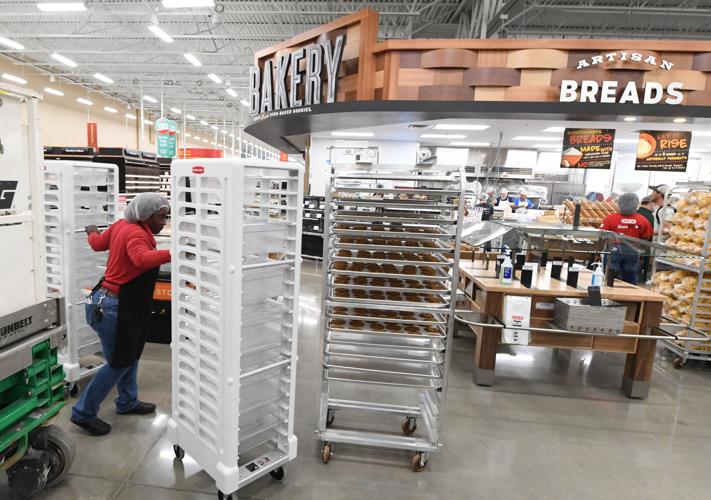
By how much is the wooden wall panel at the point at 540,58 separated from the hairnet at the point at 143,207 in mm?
5532

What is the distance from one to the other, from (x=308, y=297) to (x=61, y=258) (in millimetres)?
3768

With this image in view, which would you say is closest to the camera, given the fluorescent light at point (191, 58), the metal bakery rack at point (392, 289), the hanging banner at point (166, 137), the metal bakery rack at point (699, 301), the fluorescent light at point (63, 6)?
the metal bakery rack at point (392, 289)

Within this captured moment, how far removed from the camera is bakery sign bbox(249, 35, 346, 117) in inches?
272

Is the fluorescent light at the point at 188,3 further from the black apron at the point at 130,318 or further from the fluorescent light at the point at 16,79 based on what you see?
the fluorescent light at the point at 16,79

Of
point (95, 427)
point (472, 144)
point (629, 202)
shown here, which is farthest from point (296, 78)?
point (95, 427)

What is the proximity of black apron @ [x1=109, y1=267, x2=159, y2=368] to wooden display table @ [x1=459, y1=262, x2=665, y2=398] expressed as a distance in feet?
9.60

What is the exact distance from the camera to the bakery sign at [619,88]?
6.03 m

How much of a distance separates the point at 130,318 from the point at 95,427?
844 millimetres

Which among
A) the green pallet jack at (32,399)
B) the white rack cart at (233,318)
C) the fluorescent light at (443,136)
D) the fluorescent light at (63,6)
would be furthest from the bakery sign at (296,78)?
the green pallet jack at (32,399)

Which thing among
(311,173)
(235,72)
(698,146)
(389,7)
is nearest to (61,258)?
(311,173)

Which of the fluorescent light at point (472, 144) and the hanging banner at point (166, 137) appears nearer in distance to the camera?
the fluorescent light at point (472, 144)

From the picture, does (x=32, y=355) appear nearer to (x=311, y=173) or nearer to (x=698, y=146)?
(x=311, y=173)

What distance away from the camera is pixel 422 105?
631 centimetres

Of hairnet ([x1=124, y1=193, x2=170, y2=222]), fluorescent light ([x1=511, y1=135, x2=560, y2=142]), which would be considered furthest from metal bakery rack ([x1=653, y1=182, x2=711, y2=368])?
hairnet ([x1=124, y1=193, x2=170, y2=222])
